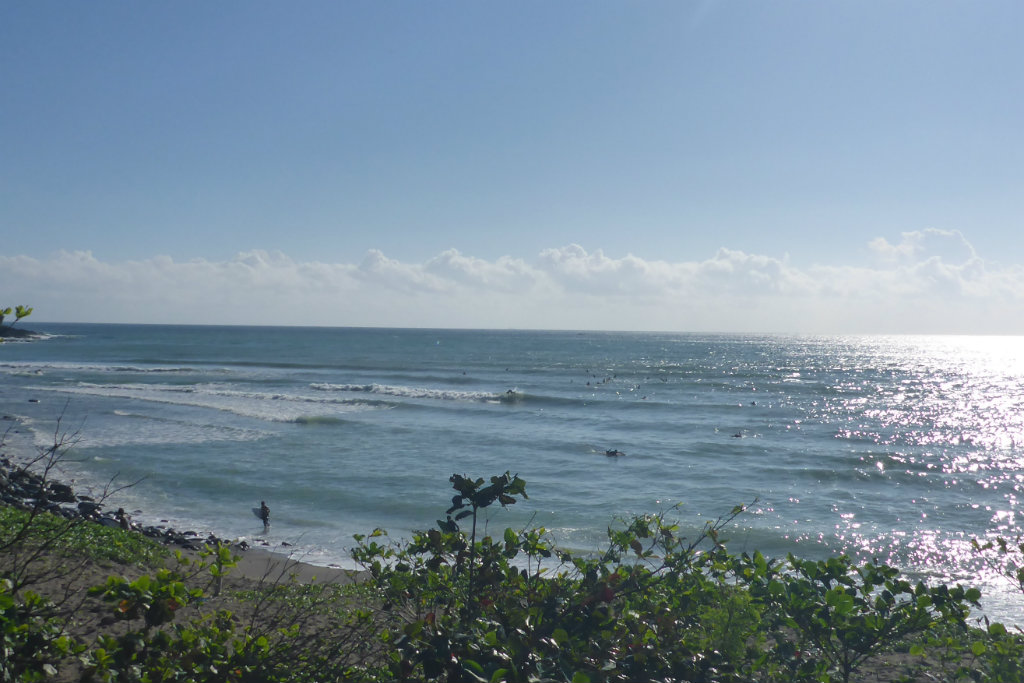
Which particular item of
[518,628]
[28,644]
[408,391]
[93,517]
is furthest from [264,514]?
[408,391]

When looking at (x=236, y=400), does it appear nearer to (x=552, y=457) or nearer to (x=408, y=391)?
(x=408, y=391)

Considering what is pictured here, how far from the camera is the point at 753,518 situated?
15.4 meters

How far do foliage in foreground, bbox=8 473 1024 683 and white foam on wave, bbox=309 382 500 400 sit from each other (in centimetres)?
3569

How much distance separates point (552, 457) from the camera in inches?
883

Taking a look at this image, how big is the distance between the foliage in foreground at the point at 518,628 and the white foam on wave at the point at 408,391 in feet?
117

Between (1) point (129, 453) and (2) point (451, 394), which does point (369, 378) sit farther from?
(1) point (129, 453)

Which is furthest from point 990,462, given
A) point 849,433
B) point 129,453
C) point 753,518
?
point 129,453

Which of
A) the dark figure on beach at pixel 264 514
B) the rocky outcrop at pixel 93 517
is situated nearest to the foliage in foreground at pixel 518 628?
the rocky outcrop at pixel 93 517

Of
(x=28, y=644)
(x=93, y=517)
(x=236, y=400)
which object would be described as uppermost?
(x=28, y=644)

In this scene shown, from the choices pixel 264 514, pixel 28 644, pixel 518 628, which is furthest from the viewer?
pixel 264 514

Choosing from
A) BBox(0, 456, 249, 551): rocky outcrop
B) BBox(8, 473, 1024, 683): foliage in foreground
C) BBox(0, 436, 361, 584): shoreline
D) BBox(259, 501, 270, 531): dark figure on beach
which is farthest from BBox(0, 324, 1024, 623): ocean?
BBox(8, 473, 1024, 683): foliage in foreground

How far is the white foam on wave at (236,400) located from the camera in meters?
30.6

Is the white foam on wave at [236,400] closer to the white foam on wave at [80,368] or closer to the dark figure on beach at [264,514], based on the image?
the white foam on wave at [80,368]

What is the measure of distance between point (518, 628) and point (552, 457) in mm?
19872
